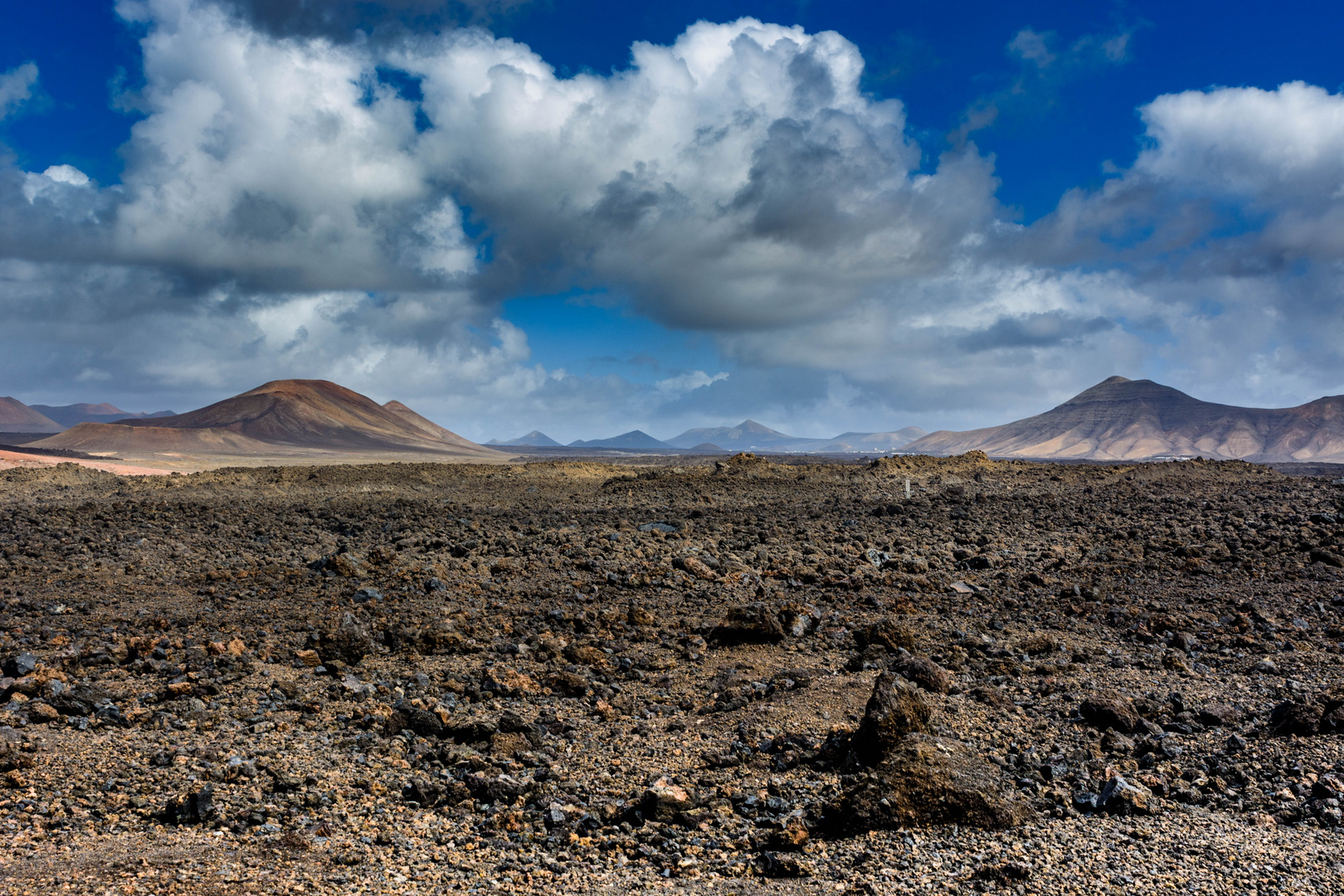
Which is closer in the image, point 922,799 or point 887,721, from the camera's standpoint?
point 922,799

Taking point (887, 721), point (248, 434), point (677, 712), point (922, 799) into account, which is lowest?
point (677, 712)

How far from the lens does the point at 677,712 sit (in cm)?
654

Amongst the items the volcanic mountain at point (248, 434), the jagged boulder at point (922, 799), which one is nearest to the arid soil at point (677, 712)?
the jagged boulder at point (922, 799)

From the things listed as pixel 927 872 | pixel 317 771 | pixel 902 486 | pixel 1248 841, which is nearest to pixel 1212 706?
pixel 1248 841

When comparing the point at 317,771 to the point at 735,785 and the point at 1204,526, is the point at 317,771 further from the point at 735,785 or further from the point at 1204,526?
the point at 1204,526

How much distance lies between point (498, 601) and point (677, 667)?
3523mm

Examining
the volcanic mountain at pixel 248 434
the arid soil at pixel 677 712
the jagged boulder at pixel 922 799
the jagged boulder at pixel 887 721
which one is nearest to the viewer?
the arid soil at pixel 677 712

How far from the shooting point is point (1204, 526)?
14.7 metres

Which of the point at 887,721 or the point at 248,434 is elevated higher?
the point at 248,434

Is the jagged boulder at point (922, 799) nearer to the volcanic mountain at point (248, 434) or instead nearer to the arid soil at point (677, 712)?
the arid soil at point (677, 712)

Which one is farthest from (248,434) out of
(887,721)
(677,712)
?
(887,721)

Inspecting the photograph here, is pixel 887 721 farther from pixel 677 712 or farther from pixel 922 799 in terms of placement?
pixel 677 712

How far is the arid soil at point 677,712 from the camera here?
13.6ft

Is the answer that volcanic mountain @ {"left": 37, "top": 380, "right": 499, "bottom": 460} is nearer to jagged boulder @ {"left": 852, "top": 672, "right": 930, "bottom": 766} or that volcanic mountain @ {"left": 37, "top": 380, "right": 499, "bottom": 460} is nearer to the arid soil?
the arid soil
